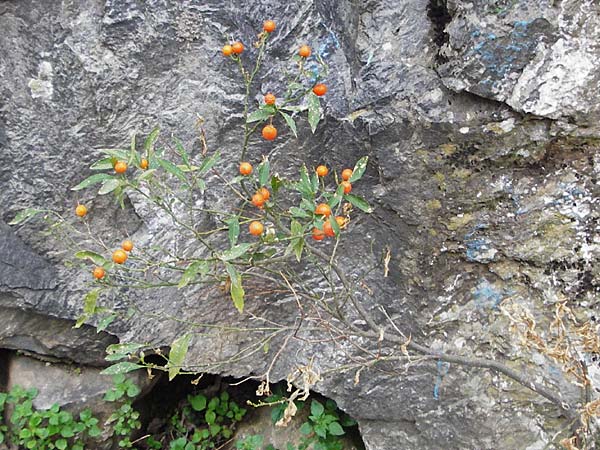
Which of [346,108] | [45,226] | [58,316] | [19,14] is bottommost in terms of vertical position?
[58,316]

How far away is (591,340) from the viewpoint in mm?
1172

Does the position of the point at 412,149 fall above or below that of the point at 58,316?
above

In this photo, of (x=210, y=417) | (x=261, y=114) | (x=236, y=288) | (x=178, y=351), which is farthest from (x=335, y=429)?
(x=261, y=114)

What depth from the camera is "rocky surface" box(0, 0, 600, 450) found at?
132 centimetres

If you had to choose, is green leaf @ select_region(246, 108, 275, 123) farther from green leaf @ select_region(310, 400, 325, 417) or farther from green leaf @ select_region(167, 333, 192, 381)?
green leaf @ select_region(310, 400, 325, 417)

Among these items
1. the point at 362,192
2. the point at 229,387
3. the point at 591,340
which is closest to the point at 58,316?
the point at 229,387

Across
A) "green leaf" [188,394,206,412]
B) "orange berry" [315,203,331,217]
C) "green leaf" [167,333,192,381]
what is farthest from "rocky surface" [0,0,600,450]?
"green leaf" [188,394,206,412]

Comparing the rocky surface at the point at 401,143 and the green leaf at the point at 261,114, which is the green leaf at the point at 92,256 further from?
the green leaf at the point at 261,114

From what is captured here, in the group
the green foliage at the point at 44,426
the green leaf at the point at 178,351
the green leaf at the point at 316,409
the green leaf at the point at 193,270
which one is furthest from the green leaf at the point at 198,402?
the green leaf at the point at 193,270

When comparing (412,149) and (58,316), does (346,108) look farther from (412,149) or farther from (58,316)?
(58,316)

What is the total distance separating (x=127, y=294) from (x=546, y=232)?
3.54 ft

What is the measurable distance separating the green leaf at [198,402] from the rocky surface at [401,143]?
0.57 metres

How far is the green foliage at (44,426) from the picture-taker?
181 cm

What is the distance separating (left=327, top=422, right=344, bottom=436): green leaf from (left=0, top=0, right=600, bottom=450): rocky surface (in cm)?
22
